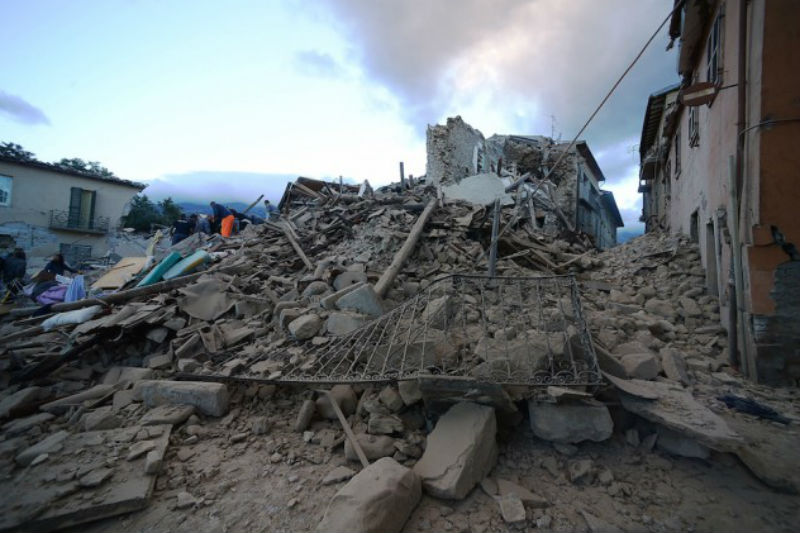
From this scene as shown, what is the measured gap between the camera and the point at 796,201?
318 centimetres

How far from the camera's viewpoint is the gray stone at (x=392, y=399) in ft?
9.63

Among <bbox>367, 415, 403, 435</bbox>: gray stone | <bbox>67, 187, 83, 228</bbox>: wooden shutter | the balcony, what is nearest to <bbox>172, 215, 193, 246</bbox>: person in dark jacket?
<bbox>367, 415, 403, 435</bbox>: gray stone

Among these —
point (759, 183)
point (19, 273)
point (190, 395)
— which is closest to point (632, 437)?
point (759, 183)

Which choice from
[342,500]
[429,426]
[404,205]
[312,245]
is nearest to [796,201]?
[429,426]

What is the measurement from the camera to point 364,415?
3.02 metres

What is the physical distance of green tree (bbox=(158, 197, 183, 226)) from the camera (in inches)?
1032

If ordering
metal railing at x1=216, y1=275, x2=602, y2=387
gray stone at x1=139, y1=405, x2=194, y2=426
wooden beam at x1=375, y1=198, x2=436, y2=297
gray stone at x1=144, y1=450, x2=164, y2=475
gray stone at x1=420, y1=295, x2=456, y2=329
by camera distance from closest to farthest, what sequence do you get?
gray stone at x1=144, y1=450, x2=164, y2=475, metal railing at x1=216, y1=275, x2=602, y2=387, gray stone at x1=139, y1=405, x2=194, y2=426, gray stone at x1=420, y1=295, x2=456, y2=329, wooden beam at x1=375, y1=198, x2=436, y2=297

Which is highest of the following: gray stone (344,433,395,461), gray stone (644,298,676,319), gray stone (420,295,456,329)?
gray stone (644,298,676,319)

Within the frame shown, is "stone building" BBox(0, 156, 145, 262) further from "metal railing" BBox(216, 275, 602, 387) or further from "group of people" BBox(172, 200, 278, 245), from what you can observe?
"metal railing" BBox(216, 275, 602, 387)

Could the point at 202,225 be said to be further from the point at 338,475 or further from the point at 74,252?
the point at 74,252

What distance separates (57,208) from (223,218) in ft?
48.6

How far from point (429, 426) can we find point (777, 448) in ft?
8.04

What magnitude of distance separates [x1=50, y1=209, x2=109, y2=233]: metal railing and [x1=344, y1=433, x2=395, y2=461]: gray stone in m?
24.2

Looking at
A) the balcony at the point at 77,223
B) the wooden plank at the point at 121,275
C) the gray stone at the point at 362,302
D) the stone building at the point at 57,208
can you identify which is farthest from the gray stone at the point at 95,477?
the balcony at the point at 77,223
